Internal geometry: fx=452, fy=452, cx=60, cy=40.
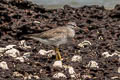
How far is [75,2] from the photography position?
1627 cm

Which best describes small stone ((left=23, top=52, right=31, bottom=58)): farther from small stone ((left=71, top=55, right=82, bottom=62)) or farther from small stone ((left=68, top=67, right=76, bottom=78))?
small stone ((left=68, top=67, right=76, bottom=78))

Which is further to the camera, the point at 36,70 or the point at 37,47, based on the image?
the point at 37,47

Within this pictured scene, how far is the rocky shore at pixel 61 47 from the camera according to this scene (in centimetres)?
820

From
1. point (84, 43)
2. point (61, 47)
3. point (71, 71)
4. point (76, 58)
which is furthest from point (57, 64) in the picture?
point (84, 43)

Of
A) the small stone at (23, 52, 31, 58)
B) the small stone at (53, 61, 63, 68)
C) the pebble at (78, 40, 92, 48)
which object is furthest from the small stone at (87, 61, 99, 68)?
the pebble at (78, 40, 92, 48)

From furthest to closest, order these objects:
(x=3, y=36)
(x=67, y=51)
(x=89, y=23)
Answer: (x=89, y=23) → (x=3, y=36) → (x=67, y=51)

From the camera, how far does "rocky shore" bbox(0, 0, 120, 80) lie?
820 centimetres

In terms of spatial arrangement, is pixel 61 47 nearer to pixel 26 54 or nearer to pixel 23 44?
pixel 23 44

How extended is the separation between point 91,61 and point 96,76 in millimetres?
636

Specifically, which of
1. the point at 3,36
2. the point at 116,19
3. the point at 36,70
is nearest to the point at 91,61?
the point at 36,70

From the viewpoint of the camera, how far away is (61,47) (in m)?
10.2

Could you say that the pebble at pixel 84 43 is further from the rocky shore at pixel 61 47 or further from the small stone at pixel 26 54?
the small stone at pixel 26 54

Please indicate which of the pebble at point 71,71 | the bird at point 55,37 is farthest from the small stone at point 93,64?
the bird at point 55,37

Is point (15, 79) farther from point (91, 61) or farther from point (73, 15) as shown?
point (73, 15)
